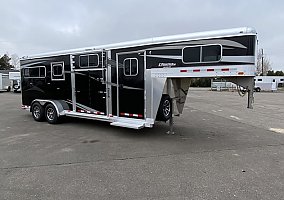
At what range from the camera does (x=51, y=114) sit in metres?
9.29

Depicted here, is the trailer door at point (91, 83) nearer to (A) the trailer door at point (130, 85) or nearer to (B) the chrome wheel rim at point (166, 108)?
(A) the trailer door at point (130, 85)

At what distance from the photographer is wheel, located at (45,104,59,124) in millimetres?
9031

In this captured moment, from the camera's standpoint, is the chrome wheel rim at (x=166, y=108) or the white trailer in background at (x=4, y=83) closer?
the chrome wheel rim at (x=166, y=108)

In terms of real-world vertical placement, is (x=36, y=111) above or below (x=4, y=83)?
below

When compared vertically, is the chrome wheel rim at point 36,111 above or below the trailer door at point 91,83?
below

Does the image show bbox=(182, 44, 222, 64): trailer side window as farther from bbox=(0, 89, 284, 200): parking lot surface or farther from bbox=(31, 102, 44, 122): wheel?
bbox=(31, 102, 44, 122): wheel

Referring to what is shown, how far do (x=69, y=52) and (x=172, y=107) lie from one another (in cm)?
417

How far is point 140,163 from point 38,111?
642 cm

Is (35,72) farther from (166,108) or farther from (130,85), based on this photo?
(166,108)

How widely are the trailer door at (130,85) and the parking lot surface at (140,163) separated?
31.1 inches

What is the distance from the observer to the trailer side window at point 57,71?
8.86m

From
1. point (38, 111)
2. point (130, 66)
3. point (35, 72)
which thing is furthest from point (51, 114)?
point (130, 66)

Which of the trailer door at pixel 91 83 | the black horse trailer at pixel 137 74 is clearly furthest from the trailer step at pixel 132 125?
the trailer door at pixel 91 83

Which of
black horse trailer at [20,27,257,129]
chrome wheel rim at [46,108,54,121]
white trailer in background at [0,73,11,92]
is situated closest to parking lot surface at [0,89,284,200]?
black horse trailer at [20,27,257,129]
